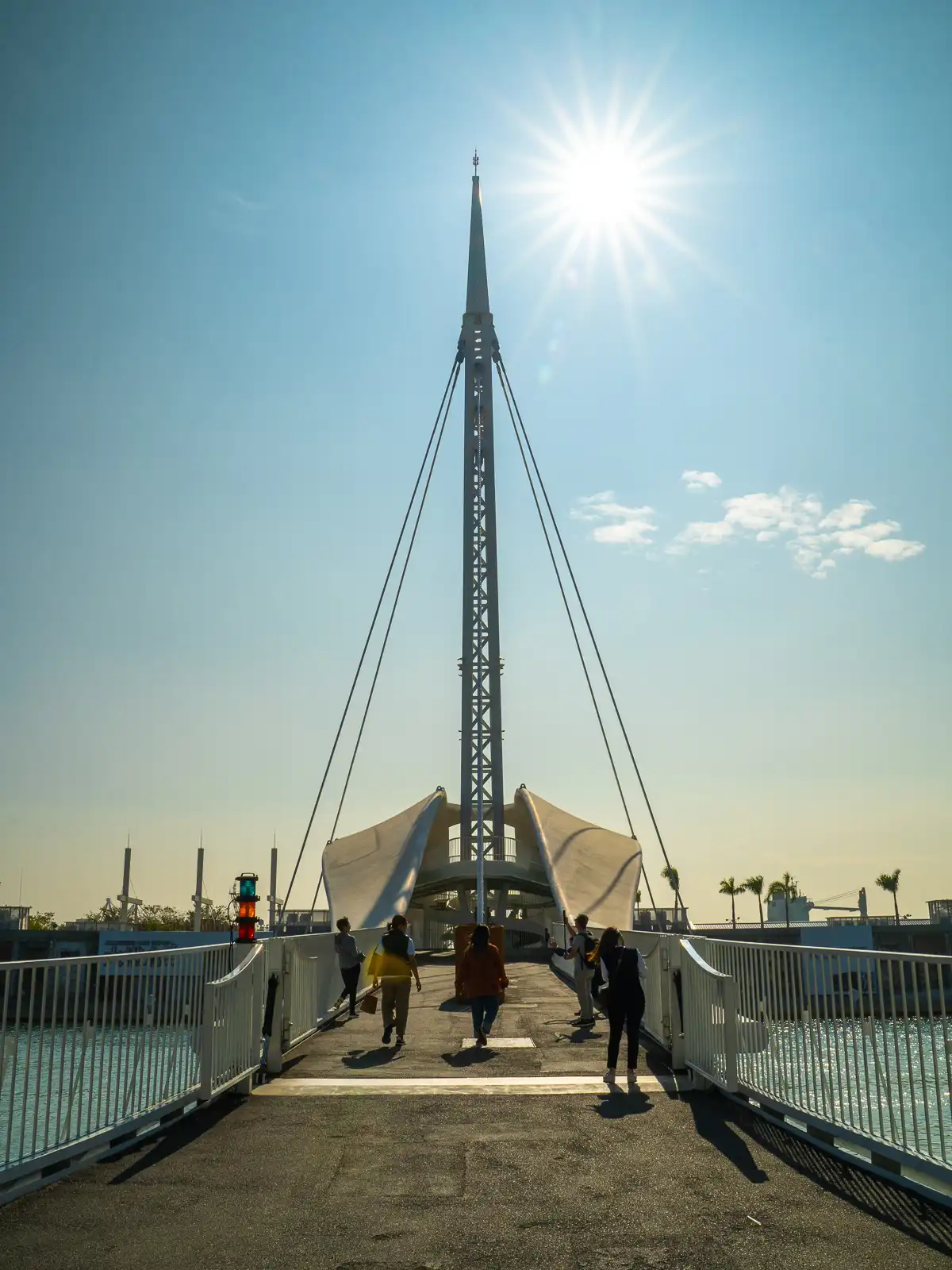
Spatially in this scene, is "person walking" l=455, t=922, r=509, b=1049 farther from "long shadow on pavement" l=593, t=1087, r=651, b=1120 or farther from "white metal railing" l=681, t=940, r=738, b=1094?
"long shadow on pavement" l=593, t=1087, r=651, b=1120

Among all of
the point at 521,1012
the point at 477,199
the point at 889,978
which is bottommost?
the point at 521,1012

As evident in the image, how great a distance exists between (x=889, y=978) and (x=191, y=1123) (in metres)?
5.07

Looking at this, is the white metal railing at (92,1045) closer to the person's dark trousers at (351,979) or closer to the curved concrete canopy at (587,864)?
the person's dark trousers at (351,979)

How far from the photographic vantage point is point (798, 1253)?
511 cm

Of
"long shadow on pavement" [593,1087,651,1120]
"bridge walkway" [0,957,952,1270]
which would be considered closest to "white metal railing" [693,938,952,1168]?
"bridge walkway" [0,957,952,1270]

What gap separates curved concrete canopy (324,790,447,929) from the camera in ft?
105

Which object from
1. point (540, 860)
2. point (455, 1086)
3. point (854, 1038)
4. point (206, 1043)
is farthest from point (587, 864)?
point (854, 1038)

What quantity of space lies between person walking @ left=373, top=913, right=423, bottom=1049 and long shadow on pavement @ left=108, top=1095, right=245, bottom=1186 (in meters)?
3.73

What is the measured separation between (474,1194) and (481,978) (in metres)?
6.09

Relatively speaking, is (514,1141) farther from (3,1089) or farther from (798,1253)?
(3,1089)

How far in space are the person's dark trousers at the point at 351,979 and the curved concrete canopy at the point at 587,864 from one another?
13.8 m

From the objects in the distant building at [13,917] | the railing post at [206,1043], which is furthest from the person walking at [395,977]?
the distant building at [13,917]

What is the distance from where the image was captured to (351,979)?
52.0 feet

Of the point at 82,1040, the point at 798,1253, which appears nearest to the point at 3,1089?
the point at 82,1040
